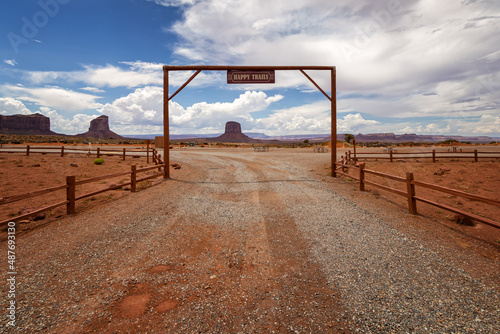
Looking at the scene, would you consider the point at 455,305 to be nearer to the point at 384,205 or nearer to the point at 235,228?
the point at 235,228

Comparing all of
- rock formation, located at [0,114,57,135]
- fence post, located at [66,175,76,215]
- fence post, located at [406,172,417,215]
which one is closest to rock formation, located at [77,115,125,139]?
rock formation, located at [0,114,57,135]

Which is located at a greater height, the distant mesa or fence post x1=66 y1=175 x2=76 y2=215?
the distant mesa

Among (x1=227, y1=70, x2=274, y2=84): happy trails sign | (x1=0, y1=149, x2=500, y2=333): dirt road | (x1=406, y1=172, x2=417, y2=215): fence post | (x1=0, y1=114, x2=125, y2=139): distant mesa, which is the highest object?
(x1=0, y1=114, x2=125, y2=139): distant mesa

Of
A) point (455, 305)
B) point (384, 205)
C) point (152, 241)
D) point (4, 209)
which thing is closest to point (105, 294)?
point (152, 241)

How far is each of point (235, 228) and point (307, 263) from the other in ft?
7.44

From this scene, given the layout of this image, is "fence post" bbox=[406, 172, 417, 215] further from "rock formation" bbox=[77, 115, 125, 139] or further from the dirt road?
"rock formation" bbox=[77, 115, 125, 139]

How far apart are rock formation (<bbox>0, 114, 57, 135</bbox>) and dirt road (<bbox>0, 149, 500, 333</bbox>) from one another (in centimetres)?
18733

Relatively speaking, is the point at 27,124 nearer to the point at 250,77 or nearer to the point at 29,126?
the point at 29,126

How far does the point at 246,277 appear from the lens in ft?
13.0

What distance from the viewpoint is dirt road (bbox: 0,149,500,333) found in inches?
119

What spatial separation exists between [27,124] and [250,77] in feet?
663

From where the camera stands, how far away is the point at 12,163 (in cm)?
1866

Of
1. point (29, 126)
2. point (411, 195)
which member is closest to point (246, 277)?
point (411, 195)

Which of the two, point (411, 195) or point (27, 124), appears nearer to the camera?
point (411, 195)
